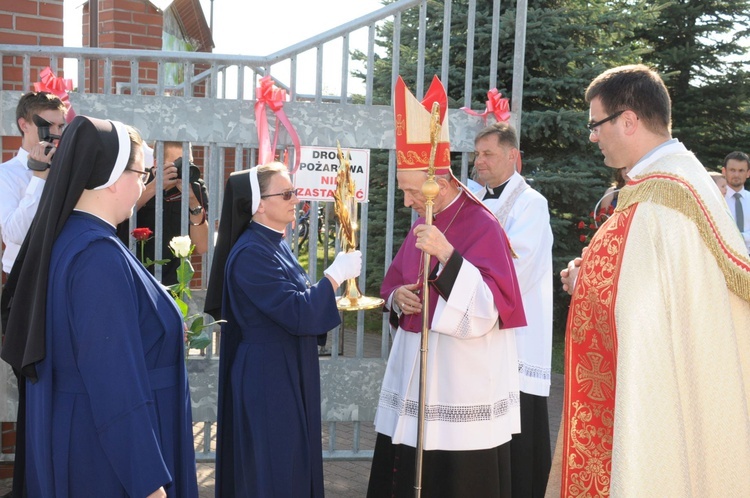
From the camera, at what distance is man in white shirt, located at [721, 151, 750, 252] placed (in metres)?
9.27

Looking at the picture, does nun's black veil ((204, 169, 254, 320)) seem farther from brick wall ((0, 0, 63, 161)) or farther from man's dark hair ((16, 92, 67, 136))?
brick wall ((0, 0, 63, 161))

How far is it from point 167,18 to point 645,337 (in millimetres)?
11189

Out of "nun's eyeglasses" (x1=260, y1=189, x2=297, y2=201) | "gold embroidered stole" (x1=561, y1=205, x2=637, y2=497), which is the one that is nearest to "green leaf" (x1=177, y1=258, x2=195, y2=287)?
"nun's eyeglasses" (x1=260, y1=189, x2=297, y2=201)

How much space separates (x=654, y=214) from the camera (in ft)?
10.6

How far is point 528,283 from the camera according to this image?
531 centimetres

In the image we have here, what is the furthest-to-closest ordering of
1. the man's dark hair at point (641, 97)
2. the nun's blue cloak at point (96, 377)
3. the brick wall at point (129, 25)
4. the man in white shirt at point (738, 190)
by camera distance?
1. the man in white shirt at point (738, 190)
2. the brick wall at point (129, 25)
3. the man's dark hair at point (641, 97)
4. the nun's blue cloak at point (96, 377)

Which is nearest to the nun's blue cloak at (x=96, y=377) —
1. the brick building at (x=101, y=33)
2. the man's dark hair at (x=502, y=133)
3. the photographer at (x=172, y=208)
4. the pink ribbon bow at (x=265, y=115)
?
the pink ribbon bow at (x=265, y=115)

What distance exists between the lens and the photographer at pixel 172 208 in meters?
5.69

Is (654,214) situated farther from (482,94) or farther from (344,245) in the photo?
(482,94)

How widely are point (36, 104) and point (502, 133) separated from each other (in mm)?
2924

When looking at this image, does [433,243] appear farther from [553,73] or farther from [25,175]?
[553,73]

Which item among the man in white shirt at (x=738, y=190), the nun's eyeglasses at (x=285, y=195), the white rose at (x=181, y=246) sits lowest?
the white rose at (x=181, y=246)

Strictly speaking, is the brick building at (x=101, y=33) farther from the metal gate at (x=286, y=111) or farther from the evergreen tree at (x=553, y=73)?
the evergreen tree at (x=553, y=73)

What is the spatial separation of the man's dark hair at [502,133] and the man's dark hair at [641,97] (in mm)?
1961
